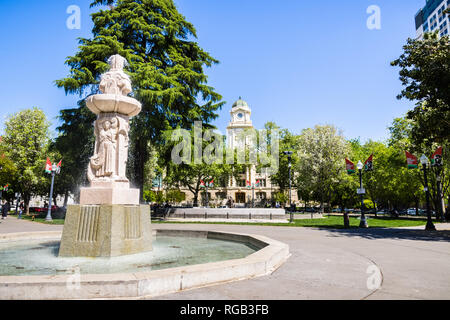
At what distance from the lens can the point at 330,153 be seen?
1522 inches

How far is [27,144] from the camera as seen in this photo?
38.5 meters

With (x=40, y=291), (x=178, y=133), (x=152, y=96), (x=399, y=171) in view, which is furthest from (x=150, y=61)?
(x=399, y=171)

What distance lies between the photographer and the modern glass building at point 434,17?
237ft

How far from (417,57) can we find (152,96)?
16.0 metres

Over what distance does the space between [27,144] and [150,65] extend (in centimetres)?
2713

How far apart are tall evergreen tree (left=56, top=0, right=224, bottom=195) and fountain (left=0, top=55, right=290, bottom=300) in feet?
40.3

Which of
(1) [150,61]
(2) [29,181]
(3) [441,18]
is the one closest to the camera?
(1) [150,61]

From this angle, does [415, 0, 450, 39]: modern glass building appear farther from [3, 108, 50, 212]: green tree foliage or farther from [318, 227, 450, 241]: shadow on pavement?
[3, 108, 50, 212]: green tree foliage

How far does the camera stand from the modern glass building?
72.2 meters

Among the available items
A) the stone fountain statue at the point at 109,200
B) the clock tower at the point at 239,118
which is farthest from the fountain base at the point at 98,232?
the clock tower at the point at 239,118

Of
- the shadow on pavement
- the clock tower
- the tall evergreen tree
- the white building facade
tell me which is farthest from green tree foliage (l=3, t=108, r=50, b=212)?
the clock tower

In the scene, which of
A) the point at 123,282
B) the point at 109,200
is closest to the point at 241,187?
the point at 109,200

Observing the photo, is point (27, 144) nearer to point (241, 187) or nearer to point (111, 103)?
point (111, 103)
